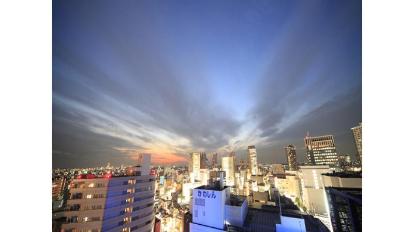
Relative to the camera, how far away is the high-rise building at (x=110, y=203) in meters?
8.53

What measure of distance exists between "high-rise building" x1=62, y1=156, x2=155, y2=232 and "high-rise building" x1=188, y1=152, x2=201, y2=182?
4.74m

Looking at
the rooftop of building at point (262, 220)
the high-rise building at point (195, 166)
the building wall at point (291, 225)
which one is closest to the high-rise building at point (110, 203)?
the high-rise building at point (195, 166)

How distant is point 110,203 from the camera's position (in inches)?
371

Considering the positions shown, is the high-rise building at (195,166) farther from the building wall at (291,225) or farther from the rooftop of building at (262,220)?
the building wall at (291,225)

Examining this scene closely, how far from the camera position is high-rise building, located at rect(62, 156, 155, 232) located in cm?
853

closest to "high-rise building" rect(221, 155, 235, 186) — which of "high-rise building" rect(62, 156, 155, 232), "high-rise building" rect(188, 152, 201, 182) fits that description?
"high-rise building" rect(188, 152, 201, 182)

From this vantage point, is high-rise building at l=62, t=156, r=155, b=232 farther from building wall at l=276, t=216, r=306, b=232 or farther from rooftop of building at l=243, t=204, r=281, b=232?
building wall at l=276, t=216, r=306, b=232

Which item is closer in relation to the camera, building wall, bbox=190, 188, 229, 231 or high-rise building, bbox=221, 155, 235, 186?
building wall, bbox=190, 188, 229, 231

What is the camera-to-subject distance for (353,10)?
223cm

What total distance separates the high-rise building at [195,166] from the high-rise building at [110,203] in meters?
4.74
